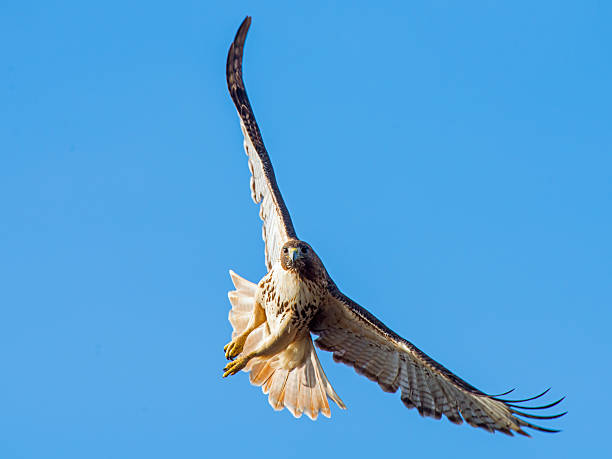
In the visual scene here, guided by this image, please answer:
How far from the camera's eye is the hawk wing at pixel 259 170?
12.5 m

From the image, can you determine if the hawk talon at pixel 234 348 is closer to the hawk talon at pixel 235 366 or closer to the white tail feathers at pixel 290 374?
the white tail feathers at pixel 290 374

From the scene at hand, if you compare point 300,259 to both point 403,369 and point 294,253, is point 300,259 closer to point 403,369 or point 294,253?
point 294,253

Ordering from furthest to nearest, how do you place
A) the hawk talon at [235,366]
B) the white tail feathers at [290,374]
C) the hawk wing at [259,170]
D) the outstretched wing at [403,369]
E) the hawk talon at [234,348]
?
the hawk wing at [259,170]
the white tail feathers at [290,374]
the hawk talon at [234,348]
the hawk talon at [235,366]
the outstretched wing at [403,369]

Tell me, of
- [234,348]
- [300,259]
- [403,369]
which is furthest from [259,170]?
[403,369]

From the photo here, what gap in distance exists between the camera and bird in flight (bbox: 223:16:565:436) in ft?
37.0

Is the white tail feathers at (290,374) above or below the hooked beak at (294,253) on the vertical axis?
below

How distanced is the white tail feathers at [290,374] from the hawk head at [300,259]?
43.5 inches

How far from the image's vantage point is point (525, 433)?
10914 mm

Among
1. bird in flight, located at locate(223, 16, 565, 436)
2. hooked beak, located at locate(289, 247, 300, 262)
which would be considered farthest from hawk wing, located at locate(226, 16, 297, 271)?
hooked beak, located at locate(289, 247, 300, 262)

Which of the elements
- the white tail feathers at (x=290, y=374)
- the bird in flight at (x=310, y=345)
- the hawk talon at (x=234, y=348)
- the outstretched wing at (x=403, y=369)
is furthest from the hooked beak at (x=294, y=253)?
the hawk talon at (x=234, y=348)

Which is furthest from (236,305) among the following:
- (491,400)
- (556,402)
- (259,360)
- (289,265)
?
(556,402)

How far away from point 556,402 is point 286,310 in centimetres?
333

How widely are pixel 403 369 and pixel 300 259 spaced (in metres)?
1.83

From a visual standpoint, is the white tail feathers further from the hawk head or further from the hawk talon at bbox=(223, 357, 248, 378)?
the hawk head
